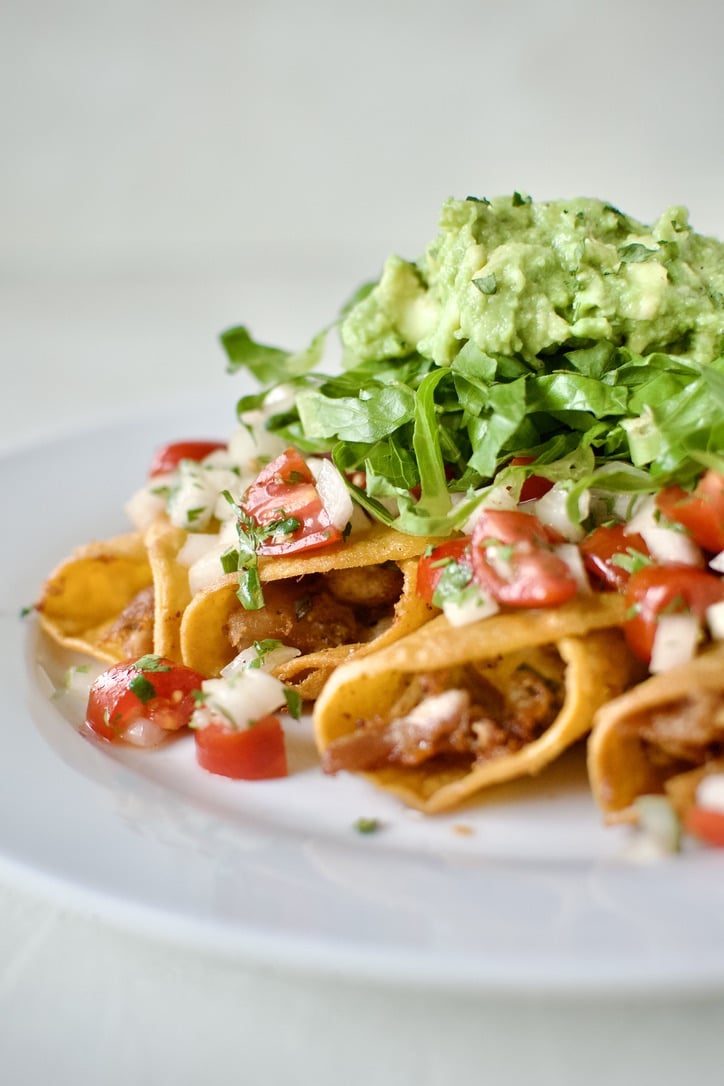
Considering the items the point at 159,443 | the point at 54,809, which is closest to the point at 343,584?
the point at 54,809

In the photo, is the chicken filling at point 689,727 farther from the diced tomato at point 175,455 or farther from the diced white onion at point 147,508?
the diced tomato at point 175,455

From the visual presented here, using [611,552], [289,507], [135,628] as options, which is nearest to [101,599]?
[135,628]

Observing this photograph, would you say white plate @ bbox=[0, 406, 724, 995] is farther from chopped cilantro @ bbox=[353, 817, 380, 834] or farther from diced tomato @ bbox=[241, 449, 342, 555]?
diced tomato @ bbox=[241, 449, 342, 555]

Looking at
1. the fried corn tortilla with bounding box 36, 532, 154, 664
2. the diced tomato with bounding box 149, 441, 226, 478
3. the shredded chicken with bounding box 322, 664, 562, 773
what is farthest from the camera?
the diced tomato with bounding box 149, 441, 226, 478

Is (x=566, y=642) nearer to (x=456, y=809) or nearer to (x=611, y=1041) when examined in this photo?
(x=456, y=809)

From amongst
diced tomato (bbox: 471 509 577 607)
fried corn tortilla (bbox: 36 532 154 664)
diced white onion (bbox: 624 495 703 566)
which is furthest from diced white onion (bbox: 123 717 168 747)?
diced white onion (bbox: 624 495 703 566)

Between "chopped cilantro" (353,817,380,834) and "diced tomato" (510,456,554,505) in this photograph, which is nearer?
"chopped cilantro" (353,817,380,834)

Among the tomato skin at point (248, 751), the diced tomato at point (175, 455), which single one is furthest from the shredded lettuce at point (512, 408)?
the diced tomato at point (175, 455)
